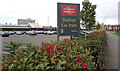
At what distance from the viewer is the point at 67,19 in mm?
7555

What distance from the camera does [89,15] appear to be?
67.4ft

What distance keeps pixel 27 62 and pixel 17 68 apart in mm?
234

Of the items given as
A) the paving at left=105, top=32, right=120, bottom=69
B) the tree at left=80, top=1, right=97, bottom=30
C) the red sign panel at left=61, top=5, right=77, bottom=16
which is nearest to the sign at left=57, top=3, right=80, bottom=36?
the red sign panel at left=61, top=5, right=77, bottom=16

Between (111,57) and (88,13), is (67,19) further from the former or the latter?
(88,13)

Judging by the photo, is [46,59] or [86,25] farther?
[86,25]

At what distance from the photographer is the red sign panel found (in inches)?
293

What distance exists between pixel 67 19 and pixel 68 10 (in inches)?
21.0

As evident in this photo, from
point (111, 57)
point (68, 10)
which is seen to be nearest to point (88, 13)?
point (68, 10)

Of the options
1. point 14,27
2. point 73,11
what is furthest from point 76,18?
point 14,27

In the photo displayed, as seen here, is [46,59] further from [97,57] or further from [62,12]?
[62,12]

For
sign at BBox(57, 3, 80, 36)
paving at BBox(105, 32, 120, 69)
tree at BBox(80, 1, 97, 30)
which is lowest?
paving at BBox(105, 32, 120, 69)

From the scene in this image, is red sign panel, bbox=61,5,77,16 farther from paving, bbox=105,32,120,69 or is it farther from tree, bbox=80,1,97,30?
tree, bbox=80,1,97,30

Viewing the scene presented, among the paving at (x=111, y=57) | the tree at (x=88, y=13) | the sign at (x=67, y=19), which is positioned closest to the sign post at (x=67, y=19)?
Result: the sign at (x=67, y=19)

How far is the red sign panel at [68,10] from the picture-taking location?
7441 millimetres
